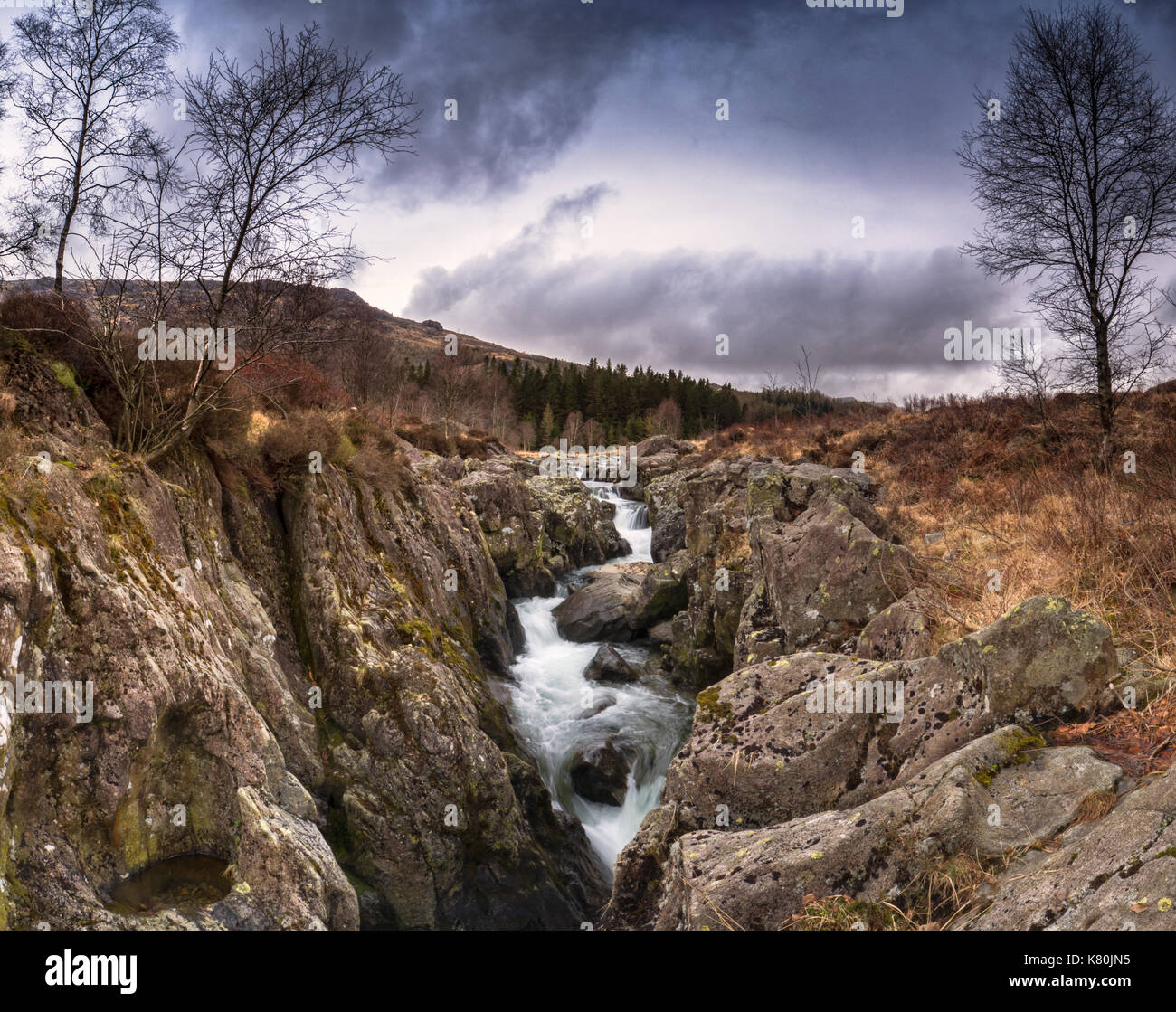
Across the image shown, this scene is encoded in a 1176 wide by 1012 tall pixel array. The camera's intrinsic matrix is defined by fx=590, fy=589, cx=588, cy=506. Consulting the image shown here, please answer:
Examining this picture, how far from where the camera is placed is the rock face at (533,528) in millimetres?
21625

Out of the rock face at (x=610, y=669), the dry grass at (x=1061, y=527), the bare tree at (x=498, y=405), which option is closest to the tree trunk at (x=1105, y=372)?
the dry grass at (x=1061, y=527)

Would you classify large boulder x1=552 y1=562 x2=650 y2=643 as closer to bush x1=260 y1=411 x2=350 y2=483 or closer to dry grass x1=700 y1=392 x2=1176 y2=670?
dry grass x1=700 y1=392 x2=1176 y2=670

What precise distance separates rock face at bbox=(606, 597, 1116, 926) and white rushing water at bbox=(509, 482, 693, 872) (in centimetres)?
578

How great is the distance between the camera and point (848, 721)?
205 inches

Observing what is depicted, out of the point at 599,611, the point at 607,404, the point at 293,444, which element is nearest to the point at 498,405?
the point at 607,404

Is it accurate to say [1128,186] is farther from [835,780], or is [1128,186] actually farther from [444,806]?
[444,806]

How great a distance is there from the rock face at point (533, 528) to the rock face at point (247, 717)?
8.53m

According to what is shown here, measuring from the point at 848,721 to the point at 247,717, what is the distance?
621 centimetres

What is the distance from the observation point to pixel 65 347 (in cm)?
792

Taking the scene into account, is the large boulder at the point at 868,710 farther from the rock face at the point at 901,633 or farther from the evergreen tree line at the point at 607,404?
A: the evergreen tree line at the point at 607,404

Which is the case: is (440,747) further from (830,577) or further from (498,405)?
(498,405)

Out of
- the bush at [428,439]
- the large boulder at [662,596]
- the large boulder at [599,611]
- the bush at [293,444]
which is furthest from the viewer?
the bush at [428,439]

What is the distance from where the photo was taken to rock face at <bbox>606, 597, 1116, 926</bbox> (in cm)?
431

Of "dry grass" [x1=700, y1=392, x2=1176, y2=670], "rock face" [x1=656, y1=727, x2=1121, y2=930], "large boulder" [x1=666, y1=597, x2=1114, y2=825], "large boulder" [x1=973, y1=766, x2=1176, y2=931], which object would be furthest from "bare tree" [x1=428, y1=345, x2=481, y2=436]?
"large boulder" [x1=973, y1=766, x2=1176, y2=931]
